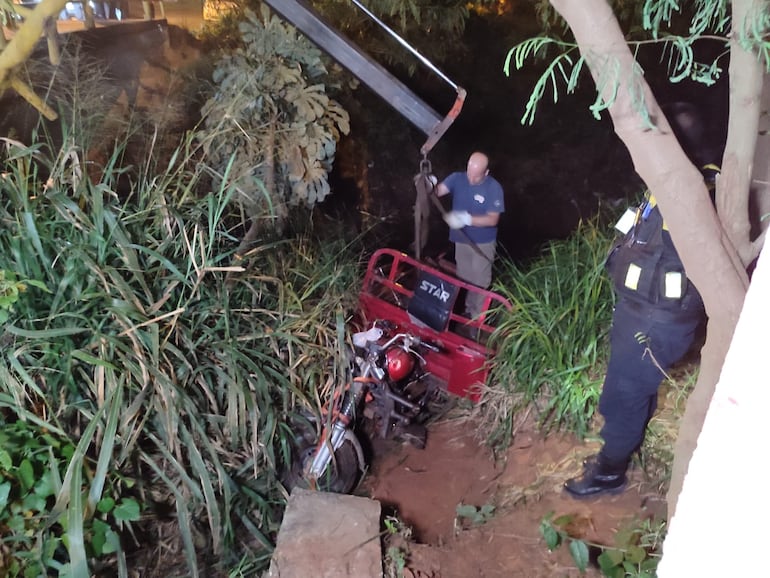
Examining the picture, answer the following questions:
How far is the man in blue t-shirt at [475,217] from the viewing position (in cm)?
409

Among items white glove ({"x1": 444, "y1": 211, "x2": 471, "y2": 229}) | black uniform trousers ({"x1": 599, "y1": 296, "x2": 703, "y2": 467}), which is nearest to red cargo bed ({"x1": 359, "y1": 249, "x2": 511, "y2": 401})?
white glove ({"x1": 444, "y1": 211, "x2": 471, "y2": 229})

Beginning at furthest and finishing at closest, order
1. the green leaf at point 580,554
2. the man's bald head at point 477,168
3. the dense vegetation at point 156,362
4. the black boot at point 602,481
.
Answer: the man's bald head at point 477,168 → the black boot at point 602,481 → the dense vegetation at point 156,362 → the green leaf at point 580,554

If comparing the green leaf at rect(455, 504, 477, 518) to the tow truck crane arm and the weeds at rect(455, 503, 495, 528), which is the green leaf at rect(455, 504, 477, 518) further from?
the tow truck crane arm

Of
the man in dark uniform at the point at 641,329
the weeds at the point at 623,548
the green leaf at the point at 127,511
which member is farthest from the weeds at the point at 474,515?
the green leaf at the point at 127,511

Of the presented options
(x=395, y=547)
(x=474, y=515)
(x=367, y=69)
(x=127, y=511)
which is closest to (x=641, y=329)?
(x=474, y=515)

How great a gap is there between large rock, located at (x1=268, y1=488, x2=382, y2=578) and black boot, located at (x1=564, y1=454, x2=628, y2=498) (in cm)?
100

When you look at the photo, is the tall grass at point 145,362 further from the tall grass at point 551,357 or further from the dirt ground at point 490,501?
the tall grass at point 551,357

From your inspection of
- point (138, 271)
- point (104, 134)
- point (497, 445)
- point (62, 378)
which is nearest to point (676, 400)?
point (497, 445)

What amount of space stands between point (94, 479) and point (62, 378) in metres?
0.44

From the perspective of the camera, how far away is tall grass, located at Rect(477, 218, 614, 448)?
10.1 feet

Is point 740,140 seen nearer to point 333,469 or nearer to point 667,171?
point 667,171

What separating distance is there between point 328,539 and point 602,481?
1313mm

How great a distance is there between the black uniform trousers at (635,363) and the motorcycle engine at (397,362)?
43.5 inches

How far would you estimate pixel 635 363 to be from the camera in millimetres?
2318
